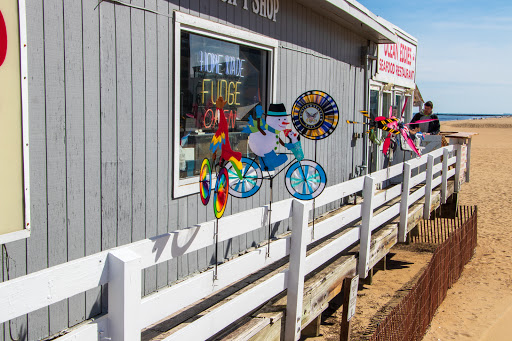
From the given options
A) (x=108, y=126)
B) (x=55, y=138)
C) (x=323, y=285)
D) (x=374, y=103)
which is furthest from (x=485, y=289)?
(x=55, y=138)

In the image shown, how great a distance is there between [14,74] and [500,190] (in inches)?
709

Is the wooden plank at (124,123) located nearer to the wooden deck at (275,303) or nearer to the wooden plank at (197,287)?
the wooden deck at (275,303)

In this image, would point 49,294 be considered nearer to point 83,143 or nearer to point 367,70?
point 83,143

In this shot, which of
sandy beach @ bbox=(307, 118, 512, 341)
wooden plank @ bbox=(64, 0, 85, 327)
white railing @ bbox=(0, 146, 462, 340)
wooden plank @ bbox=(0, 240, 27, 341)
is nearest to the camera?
white railing @ bbox=(0, 146, 462, 340)

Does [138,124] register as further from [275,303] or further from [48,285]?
[48,285]

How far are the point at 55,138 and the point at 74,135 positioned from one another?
0.16 metres

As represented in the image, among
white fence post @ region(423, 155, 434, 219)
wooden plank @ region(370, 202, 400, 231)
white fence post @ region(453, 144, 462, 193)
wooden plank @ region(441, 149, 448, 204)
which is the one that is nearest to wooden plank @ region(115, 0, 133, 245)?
wooden plank @ region(370, 202, 400, 231)

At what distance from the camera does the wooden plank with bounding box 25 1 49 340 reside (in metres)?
3.26

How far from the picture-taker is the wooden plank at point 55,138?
3369mm

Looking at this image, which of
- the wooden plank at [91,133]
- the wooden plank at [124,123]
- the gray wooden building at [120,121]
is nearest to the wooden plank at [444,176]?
the gray wooden building at [120,121]

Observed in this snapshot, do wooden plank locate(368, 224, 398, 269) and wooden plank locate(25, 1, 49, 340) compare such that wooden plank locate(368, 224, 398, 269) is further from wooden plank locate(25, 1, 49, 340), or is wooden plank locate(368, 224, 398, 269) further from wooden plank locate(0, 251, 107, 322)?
wooden plank locate(0, 251, 107, 322)

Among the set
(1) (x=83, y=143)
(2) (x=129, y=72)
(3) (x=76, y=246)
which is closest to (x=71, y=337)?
(3) (x=76, y=246)

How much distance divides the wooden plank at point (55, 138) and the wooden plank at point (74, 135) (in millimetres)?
39

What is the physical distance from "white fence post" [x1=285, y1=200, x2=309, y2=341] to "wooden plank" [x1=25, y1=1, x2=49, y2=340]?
5.90 ft
